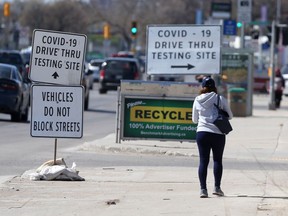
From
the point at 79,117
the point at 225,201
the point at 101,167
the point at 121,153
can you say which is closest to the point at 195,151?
the point at 121,153

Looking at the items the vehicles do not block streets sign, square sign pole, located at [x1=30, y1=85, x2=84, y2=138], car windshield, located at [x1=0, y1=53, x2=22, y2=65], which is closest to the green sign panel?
the vehicles do not block streets sign

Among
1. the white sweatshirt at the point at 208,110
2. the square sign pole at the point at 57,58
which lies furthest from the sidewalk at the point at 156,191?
the square sign pole at the point at 57,58

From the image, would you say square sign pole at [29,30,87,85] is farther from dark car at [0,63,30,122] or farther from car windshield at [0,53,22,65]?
car windshield at [0,53,22,65]

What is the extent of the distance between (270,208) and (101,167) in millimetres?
5311

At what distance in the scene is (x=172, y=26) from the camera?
68.0 ft

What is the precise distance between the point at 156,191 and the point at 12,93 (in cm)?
1439

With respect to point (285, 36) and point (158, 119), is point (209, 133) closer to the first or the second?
point (158, 119)

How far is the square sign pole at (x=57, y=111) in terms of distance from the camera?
14.3 meters

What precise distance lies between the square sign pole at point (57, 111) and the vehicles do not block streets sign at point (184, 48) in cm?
669

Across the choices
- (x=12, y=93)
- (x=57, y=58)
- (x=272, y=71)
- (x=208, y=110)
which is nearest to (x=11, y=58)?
(x=272, y=71)

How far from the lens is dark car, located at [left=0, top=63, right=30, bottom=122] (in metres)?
26.4

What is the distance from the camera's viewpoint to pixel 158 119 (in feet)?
62.1

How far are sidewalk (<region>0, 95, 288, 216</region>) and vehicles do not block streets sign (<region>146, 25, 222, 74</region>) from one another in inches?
111

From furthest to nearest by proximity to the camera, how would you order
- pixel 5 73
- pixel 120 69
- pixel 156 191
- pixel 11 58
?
1. pixel 120 69
2. pixel 11 58
3. pixel 5 73
4. pixel 156 191
